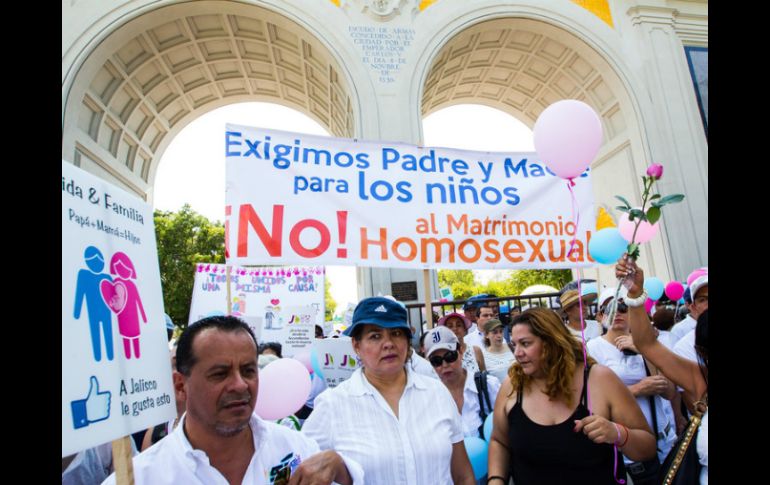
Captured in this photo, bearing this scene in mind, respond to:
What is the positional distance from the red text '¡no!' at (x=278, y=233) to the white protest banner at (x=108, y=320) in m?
2.07

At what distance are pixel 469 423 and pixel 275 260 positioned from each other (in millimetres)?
1949

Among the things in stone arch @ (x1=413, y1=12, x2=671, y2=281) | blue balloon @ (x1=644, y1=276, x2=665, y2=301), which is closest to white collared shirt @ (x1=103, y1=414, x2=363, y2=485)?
blue balloon @ (x1=644, y1=276, x2=665, y2=301)

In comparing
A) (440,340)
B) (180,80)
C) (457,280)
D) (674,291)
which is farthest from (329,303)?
(440,340)

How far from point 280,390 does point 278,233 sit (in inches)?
64.6

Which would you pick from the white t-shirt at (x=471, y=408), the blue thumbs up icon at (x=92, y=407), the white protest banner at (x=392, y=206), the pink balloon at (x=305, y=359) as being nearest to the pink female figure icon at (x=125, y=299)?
the blue thumbs up icon at (x=92, y=407)

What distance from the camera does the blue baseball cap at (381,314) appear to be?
7.55 ft

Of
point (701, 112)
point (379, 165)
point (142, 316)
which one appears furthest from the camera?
point (701, 112)

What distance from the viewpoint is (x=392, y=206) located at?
14.2 ft

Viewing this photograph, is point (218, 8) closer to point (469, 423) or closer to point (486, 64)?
point (486, 64)

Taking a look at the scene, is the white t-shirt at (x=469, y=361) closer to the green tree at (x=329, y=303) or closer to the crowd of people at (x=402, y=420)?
the crowd of people at (x=402, y=420)

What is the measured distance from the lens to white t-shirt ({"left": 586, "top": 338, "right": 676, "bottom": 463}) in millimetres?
3039

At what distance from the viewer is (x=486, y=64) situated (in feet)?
50.8
